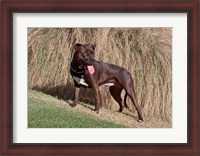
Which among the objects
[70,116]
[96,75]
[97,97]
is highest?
[96,75]

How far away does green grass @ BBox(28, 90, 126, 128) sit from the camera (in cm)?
506

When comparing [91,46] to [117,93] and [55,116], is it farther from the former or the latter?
[55,116]

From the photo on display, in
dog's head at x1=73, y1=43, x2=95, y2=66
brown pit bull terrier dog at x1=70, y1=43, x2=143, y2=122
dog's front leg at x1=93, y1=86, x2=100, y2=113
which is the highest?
dog's head at x1=73, y1=43, x2=95, y2=66

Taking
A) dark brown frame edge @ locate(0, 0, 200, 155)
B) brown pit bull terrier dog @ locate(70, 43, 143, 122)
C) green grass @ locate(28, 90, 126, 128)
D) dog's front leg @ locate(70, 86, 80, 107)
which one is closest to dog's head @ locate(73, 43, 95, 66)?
brown pit bull terrier dog @ locate(70, 43, 143, 122)

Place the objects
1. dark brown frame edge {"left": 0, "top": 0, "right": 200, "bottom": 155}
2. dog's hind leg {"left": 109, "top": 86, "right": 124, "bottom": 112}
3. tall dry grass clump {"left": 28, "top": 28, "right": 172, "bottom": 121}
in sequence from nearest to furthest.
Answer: dark brown frame edge {"left": 0, "top": 0, "right": 200, "bottom": 155}, tall dry grass clump {"left": 28, "top": 28, "right": 172, "bottom": 121}, dog's hind leg {"left": 109, "top": 86, "right": 124, "bottom": 112}

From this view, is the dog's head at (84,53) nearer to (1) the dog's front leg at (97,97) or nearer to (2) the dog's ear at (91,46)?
(2) the dog's ear at (91,46)

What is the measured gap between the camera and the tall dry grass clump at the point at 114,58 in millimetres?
5133

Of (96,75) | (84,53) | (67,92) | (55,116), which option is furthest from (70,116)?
(84,53)

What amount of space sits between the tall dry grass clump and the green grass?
0.41 ft

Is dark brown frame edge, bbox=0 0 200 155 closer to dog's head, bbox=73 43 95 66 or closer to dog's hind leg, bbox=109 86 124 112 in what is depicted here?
dog's head, bbox=73 43 95 66

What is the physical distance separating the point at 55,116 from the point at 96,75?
588 mm

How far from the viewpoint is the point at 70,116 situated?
517 cm
